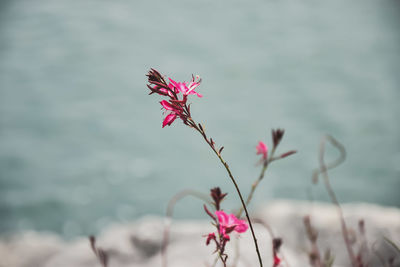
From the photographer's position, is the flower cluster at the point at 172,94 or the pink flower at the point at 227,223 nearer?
the flower cluster at the point at 172,94

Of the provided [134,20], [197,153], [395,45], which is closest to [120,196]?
[197,153]

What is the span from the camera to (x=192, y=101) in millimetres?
12875

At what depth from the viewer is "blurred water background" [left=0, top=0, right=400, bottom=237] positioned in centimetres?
956

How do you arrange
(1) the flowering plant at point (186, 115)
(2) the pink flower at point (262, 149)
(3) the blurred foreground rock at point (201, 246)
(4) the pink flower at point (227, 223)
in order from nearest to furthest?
(1) the flowering plant at point (186, 115) → (4) the pink flower at point (227, 223) → (2) the pink flower at point (262, 149) → (3) the blurred foreground rock at point (201, 246)

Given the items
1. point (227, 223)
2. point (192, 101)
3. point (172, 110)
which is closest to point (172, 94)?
point (172, 110)

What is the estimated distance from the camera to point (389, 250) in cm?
286

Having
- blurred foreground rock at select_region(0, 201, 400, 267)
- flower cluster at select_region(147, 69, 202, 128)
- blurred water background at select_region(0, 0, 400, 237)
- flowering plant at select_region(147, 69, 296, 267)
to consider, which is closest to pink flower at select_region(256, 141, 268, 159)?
flowering plant at select_region(147, 69, 296, 267)

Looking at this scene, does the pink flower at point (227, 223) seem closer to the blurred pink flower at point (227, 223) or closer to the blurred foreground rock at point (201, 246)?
the blurred pink flower at point (227, 223)

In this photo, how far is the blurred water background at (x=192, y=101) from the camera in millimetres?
9562

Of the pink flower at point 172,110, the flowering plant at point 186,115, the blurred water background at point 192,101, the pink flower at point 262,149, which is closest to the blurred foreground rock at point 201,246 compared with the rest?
the pink flower at point 262,149

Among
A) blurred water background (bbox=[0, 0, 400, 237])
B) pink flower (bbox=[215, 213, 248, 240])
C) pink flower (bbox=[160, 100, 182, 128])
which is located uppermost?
blurred water background (bbox=[0, 0, 400, 237])

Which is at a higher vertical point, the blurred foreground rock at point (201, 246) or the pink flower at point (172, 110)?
the pink flower at point (172, 110)

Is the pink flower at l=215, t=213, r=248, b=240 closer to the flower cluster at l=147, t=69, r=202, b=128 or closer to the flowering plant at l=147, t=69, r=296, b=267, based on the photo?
the flowering plant at l=147, t=69, r=296, b=267

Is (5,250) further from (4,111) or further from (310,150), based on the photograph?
(4,111)
